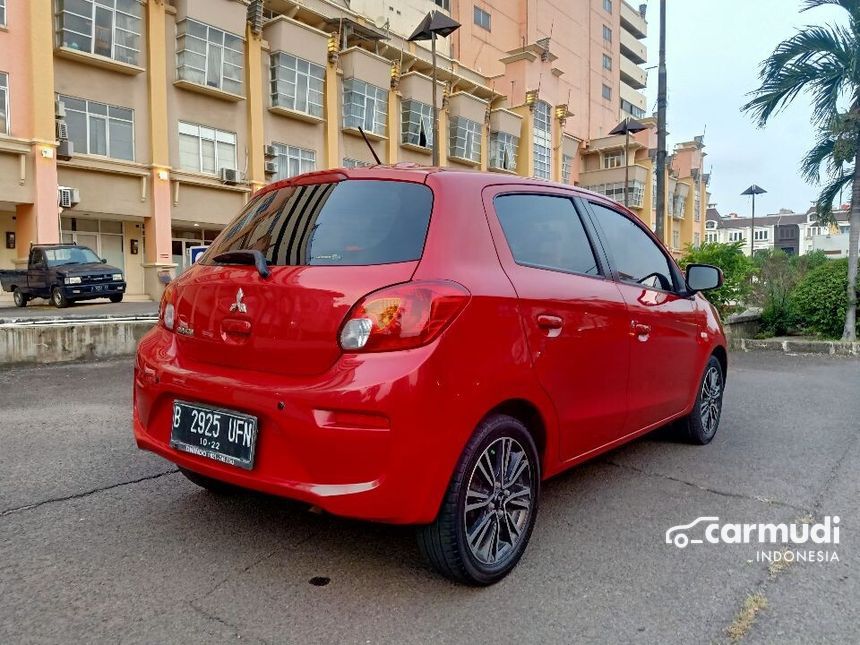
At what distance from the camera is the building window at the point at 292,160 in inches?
1011

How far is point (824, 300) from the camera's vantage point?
450 inches

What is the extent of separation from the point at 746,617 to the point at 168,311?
2.70 metres

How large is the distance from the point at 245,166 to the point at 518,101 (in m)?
20.4

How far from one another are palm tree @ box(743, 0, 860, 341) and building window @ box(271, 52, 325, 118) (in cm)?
1820

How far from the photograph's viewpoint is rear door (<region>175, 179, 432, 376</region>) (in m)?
2.43

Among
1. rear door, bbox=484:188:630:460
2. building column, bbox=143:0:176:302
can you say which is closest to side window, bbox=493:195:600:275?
rear door, bbox=484:188:630:460

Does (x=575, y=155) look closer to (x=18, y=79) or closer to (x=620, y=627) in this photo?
(x=18, y=79)

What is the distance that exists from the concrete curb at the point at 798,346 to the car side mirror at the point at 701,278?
290 inches

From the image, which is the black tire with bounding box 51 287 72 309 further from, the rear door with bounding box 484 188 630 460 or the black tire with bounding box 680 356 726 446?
the rear door with bounding box 484 188 630 460

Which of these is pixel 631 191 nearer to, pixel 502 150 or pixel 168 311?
pixel 502 150

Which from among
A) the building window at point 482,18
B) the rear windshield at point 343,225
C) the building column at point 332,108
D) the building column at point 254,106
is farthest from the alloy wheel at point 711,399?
the building window at point 482,18

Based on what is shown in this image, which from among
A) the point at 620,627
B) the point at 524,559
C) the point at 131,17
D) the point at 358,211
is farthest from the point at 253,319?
the point at 131,17

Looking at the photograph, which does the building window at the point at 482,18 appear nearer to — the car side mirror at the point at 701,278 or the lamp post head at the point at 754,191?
the lamp post head at the point at 754,191

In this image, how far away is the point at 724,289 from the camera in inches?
420
